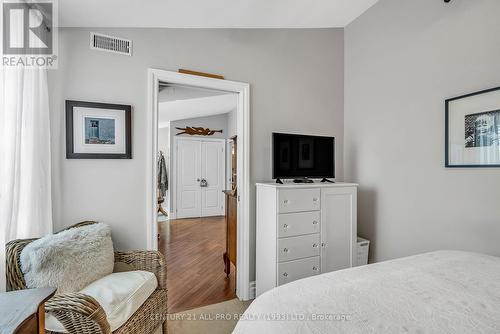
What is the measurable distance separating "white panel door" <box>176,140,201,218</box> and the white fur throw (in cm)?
461

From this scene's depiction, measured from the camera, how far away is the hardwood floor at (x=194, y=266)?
8.15 ft

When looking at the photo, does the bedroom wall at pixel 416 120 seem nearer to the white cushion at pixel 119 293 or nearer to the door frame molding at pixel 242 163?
the door frame molding at pixel 242 163

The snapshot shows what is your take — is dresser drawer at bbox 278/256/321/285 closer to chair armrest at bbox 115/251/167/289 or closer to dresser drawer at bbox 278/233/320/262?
dresser drawer at bbox 278/233/320/262

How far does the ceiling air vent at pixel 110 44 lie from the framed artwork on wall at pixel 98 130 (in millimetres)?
444

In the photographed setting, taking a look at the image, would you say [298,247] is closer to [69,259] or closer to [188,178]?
[69,259]

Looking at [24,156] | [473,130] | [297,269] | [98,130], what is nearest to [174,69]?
[98,130]

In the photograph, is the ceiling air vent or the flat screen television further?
the flat screen television

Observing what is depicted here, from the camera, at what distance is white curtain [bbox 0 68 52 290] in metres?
1.33

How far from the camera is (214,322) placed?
2.09 metres

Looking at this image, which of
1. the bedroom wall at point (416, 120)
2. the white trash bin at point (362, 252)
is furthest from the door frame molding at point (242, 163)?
the bedroom wall at point (416, 120)

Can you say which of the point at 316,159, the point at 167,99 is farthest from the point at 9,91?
the point at 167,99

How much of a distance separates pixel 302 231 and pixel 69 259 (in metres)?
1.67

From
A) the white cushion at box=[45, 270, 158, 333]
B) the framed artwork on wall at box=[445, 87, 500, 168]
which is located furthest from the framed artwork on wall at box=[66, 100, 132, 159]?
the framed artwork on wall at box=[445, 87, 500, 168]

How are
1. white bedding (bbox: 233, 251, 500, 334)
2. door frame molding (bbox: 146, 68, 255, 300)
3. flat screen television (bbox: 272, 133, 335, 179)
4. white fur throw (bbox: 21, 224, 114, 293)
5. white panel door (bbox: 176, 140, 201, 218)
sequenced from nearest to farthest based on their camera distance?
1. white bedding (bbox: 233, 251, 500, 334)
2. white fur throw (bbox: 21, 224, 114, 293)
3. door frame molding (bbox: 146, 68, 255, 300)
4. flat screen television (bbox: 272, 133, 335, 179)
5. white panel door (bbox: 176, 140, 201, 218)
